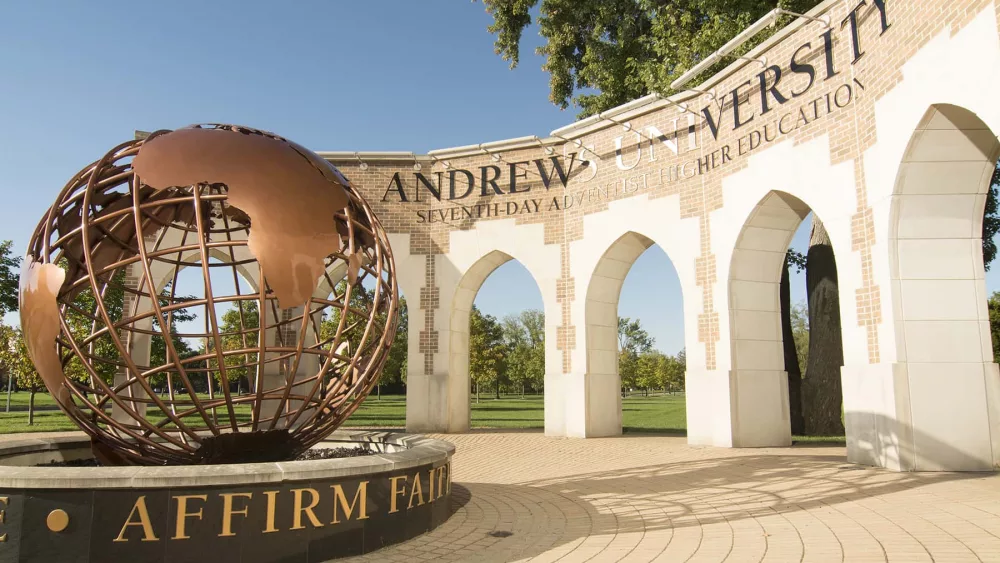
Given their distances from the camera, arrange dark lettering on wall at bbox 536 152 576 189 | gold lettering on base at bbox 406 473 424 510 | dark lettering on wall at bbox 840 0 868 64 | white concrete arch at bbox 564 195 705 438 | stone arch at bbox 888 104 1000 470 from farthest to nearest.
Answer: dark lettering on wall at bbox 536 152 576 189, white concrete arch at bbox 564 195 705 438, dark lettering on wall at bbox 840 0 868 64, stone arch at bbox 888 104 1000 470, gold lettering on base at bbox 406 473 424 510

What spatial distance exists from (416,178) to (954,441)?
12.8 metres

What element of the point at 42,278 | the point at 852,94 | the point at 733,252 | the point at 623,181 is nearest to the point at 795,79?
the point at 852,94

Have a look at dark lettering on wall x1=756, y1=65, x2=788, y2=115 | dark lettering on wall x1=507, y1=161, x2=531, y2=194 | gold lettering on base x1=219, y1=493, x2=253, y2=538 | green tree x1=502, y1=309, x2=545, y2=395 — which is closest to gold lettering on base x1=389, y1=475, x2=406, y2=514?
gold lettering on base x1=219, y1=493, x2=253, y2=538

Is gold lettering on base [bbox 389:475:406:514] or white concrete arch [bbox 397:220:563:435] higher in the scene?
white concrete arch [bbox 397:220:563:435]

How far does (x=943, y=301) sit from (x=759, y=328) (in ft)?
13.1

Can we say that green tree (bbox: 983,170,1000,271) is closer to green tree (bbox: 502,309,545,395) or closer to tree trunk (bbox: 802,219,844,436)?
tree trunk (bbox: 802,219,844,436)

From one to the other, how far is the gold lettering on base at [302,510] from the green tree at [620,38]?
14.9m

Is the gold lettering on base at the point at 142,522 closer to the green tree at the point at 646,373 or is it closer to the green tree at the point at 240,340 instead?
the green tree at the point at 240,340

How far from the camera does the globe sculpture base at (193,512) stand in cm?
432

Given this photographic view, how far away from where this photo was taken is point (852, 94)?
10164 millimetres

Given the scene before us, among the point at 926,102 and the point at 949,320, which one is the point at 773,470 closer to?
the point at 949,320

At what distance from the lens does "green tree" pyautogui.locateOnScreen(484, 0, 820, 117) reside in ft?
55.8

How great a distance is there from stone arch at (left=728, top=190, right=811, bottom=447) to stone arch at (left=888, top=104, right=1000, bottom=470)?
129 inches

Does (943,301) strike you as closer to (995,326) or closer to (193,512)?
(193,512)
